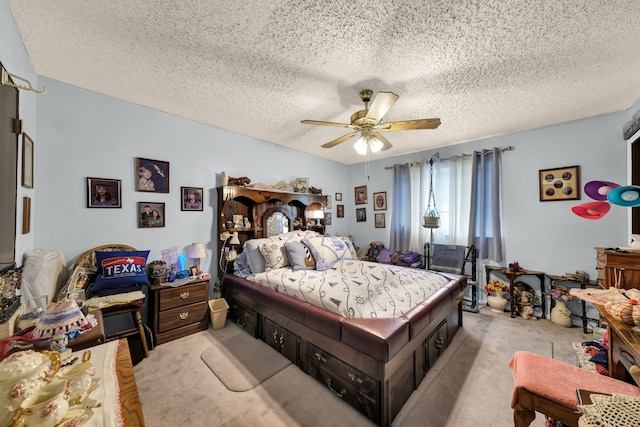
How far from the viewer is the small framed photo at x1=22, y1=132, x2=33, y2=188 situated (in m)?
1.75

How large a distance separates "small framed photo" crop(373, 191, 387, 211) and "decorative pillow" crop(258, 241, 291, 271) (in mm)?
2670

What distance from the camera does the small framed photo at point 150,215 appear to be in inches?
107

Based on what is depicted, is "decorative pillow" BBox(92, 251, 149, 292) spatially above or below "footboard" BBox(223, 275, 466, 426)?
above

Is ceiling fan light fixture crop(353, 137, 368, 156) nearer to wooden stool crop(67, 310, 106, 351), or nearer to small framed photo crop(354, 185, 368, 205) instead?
wooden stool crop(67, 310, 106, 351)

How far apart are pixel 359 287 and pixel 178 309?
83.6 inches

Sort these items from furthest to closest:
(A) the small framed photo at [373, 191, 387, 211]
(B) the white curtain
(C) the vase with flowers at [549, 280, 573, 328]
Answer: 1. (A) the small framed photo at [373, 191, 387, 211]
2. (B) the white curtain
3. (C) the vase with flowers at [549, 280, 573, 328]

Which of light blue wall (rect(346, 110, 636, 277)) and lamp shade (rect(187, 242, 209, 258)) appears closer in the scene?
light blue wall (rect(346, 110, 636, 277))

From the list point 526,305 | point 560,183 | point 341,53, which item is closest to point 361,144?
point 341,53

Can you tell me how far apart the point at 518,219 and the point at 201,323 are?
4.71 m

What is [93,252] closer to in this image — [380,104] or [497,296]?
[380,104]

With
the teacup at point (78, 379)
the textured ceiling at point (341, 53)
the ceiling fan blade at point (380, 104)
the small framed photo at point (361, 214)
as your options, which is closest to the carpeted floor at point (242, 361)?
the teacup at point (78, 379)

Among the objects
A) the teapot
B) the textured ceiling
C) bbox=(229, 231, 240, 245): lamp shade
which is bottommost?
the teapot

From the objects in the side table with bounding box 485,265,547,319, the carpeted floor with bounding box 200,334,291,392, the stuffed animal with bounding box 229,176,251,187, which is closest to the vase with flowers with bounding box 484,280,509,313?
the side table with bounding box 485,265,547,319

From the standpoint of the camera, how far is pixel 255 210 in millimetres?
3686
